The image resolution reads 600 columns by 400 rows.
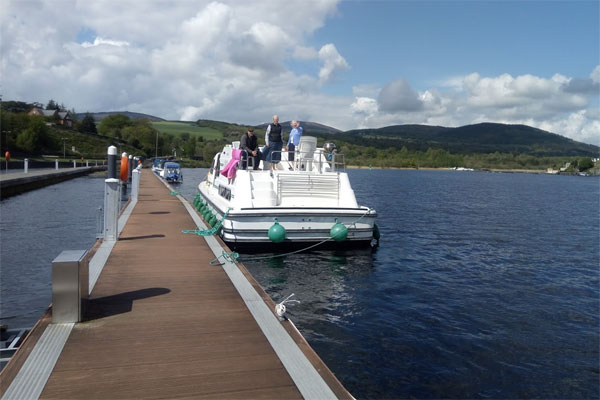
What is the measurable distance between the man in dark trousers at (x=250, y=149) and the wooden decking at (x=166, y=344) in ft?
22.1

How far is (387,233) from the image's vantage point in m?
19.8

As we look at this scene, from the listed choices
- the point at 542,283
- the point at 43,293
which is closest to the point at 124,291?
the point at 43,293

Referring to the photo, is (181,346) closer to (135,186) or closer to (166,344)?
(166,344)

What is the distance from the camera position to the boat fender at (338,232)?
1315 centimetres

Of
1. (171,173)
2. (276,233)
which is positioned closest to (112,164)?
(276,233)

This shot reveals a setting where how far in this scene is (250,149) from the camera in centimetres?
1513

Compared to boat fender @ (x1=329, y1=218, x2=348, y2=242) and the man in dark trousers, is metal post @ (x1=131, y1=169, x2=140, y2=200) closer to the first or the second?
the man in dark trousers

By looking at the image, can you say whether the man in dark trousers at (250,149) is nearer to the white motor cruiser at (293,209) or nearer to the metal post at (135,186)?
the white motor cruiser at (293,209)

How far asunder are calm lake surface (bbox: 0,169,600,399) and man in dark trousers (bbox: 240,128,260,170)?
3739mm

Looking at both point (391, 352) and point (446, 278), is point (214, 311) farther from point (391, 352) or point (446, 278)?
point (446, 278)

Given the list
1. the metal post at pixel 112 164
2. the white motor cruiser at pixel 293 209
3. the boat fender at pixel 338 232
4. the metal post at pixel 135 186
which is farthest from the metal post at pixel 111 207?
the metal post at pixel 135 186

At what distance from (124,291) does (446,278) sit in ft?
28.3

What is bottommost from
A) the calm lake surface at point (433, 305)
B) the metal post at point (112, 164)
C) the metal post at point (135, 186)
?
the calm lake surface at point (433, 305)

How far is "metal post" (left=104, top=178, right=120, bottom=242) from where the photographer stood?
10367 mm
